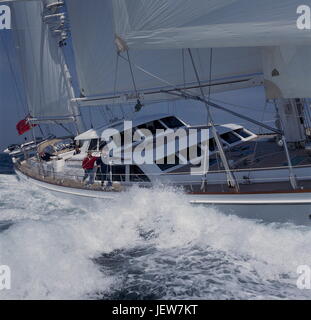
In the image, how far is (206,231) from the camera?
7.88 metres

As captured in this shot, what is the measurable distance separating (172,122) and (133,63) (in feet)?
8.65

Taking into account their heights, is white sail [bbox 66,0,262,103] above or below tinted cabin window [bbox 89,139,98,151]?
above

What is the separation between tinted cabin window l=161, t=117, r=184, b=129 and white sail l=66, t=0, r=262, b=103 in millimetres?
899

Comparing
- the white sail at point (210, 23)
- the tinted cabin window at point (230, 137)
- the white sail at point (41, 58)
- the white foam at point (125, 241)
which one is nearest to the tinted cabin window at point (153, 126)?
the tinted cabin window at point (230, 137)

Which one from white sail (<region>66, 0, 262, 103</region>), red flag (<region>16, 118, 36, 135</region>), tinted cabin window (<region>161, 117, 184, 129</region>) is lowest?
red flag (<region>16, 118, 36, 135</region>)

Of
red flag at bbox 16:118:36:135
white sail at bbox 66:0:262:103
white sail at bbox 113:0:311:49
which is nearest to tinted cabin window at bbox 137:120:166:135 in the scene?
white sail at bbox 66:0:262:103

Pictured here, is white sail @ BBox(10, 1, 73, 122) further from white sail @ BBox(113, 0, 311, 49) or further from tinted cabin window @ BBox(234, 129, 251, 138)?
white sail @ BBox(113, 0, 311, 49)

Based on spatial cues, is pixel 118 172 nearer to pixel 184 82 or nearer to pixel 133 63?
pixel 184 82

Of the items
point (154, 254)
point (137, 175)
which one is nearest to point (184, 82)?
point (137, 175)

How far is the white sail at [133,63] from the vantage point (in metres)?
10.7

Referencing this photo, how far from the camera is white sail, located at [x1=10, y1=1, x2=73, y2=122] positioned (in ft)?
54.6

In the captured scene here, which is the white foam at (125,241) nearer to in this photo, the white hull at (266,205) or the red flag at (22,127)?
the white hull at (266,205)

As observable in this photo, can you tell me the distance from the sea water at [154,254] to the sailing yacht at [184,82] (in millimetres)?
565

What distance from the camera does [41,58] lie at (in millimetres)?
16875
